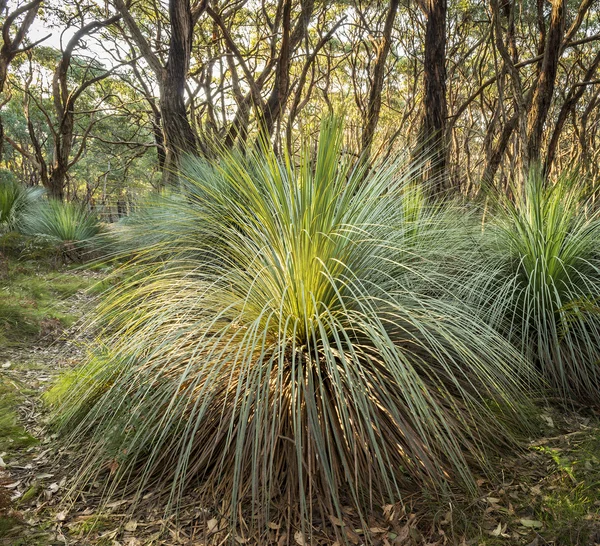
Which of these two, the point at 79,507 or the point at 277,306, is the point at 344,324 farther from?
the point at 79,507

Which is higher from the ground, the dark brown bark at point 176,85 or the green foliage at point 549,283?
the dark brown bark at point 176,85

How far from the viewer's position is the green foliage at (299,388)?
158 centimetres

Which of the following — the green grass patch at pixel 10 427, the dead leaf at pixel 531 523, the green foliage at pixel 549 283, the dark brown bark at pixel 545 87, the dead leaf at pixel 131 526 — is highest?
the dark brown bark at pixel 545 87

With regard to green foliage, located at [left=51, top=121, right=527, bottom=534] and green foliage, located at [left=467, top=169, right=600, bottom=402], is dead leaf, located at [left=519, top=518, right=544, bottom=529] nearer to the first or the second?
green foliage, located at [left=51, top=121, right=527, bottom=534]

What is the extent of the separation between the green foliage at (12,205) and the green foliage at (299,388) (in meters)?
5.94

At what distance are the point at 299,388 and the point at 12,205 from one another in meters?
7.59

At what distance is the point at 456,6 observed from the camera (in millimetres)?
9797

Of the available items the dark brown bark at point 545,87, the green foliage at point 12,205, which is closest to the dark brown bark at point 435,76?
the dark brown bark at point 545,87

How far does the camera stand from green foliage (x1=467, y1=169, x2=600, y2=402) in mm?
2368

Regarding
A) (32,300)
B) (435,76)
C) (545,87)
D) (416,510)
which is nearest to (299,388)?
(416,510)

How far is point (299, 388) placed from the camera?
5.20 feet

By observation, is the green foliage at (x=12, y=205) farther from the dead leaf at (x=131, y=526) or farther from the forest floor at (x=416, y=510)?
the dead leaf at (x=131, y=526)

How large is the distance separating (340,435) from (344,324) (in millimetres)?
471

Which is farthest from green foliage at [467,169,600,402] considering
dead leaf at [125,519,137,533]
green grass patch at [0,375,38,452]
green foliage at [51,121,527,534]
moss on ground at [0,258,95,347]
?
moss on ground at [0,258,95,347]
